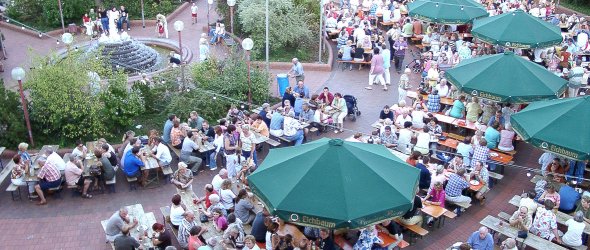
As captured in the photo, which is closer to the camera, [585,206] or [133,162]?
[585,206]

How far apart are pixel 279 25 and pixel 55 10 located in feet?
36.6

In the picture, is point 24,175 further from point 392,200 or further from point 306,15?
point 306,15

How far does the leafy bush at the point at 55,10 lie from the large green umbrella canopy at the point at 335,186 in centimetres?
1996

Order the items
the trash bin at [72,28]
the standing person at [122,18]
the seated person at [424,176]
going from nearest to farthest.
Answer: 1. the seated person at [424,176]
2. the trash bin at [72,28]
3. the standing person at [122,18]

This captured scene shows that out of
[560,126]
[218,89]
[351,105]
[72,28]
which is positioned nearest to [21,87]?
[218,89]

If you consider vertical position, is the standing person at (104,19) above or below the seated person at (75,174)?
above

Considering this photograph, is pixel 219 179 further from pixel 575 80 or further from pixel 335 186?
pixel 575 80

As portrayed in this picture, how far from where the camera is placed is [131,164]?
45.1 feet

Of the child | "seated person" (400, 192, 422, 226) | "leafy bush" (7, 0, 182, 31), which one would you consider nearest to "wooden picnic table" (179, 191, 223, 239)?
"seated person" (400, 192, 422, 226)

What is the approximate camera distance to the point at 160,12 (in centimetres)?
2970

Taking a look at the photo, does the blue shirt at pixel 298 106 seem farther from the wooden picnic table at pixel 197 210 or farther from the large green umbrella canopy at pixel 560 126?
the large green umbrella canopy at pixel 560 126

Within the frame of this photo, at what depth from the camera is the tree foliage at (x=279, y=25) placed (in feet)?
75.5

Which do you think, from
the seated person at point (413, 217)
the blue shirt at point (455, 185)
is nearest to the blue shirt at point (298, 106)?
the blue shirt at point (455, 185)

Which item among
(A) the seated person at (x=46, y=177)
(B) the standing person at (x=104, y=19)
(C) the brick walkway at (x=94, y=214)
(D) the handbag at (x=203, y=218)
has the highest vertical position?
(B) the standing person at (x=104, y=19)
